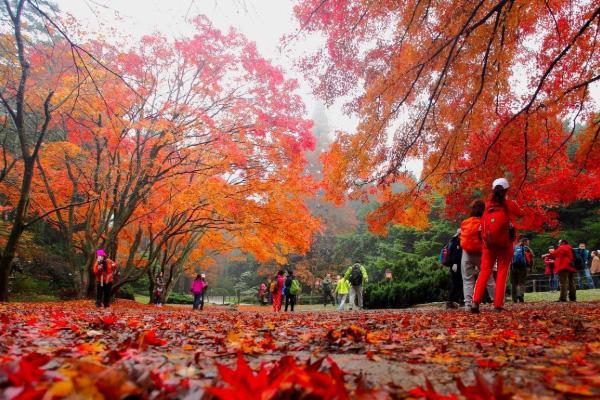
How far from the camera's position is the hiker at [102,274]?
9.26 m

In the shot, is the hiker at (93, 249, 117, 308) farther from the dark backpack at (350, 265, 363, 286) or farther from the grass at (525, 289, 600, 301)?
the grass at (525, 289, 600, 301)

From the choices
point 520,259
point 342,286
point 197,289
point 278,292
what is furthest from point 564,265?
point 197,289

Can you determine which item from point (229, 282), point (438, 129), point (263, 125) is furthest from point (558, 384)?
point (229, 282)

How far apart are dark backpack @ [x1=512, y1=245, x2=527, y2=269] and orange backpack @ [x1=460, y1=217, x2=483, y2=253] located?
167 inches

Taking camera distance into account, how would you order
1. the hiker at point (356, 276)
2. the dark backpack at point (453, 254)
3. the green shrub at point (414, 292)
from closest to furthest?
1. the dark backpack at point (453, 254)
2. the hiker at point (356, 276)
3. the green shrub at point (414, 292)

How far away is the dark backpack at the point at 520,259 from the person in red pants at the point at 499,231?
475cm

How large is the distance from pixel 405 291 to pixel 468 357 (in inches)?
409

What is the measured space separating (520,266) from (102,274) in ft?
33.6

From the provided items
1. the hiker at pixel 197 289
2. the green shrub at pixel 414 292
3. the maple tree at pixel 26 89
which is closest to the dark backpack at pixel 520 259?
the green shrub at pixel 414 292

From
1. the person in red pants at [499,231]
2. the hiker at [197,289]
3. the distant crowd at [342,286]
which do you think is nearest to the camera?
the person in red pants at [499,231]

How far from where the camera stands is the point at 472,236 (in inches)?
215

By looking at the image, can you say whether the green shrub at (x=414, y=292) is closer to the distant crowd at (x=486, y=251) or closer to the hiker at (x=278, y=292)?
the hiker at (x=278, y=292)

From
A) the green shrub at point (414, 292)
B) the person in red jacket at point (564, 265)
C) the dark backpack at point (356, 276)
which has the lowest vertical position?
the green shrub at point (414, 292)

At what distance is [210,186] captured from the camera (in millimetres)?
11852
